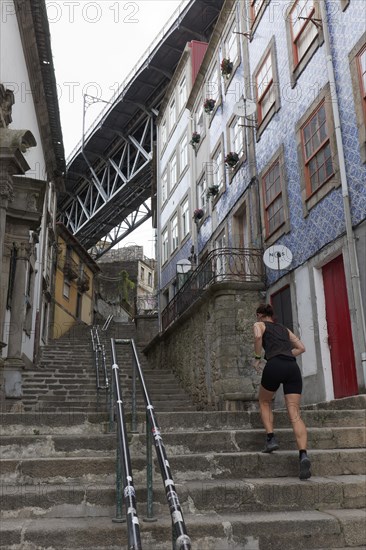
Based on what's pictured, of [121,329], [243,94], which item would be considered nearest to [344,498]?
[243,94]

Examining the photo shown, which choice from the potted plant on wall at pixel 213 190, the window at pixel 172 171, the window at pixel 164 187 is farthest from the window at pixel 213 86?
the window at pixel 164 187

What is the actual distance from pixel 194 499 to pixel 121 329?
22289mm

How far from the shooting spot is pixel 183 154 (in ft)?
64.2

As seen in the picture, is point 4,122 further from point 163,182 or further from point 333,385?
point 163,182

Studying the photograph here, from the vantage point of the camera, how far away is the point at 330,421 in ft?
17.6

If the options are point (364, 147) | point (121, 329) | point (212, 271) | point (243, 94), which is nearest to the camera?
point (364, 147)

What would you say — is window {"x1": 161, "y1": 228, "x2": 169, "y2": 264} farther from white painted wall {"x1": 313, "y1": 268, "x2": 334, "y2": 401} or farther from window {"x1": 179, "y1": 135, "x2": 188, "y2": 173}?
white painted wall {"x1": 313, "y1": 268, "x2": 334, "y2": 401}

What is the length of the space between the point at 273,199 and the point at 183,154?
376 inches

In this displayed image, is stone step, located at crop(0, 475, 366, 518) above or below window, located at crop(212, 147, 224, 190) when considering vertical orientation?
below

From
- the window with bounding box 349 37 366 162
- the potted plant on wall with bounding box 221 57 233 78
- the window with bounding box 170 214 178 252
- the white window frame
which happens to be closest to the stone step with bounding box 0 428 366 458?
the window with bounding box 349 37 366 162

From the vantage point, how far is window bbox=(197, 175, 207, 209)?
53.4ft

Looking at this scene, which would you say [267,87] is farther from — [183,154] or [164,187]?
[164,187]

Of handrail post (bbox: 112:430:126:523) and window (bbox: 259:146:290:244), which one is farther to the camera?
window (bbox: 259:146:290:244)

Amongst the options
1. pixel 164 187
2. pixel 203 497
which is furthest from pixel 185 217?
pixel 203 497
